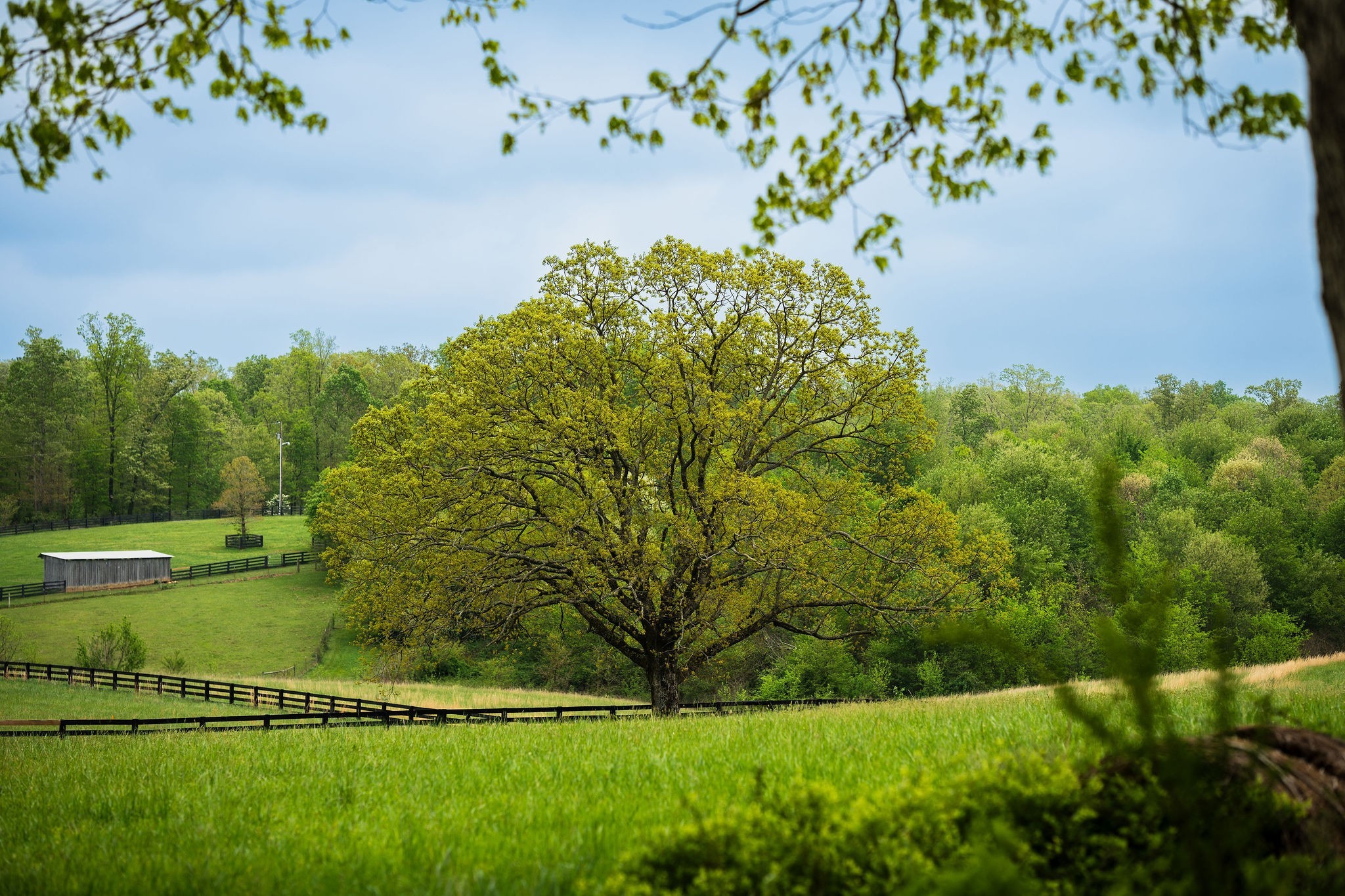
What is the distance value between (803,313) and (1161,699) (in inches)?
814

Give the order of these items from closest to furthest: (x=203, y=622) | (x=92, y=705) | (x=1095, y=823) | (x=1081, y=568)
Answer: (x=1095, y=823)
(x=92, y=705)
(x=1081, y=568)
(x=203, y=622)

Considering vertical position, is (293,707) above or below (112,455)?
below

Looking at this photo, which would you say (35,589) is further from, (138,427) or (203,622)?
(138,427)

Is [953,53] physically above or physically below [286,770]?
above

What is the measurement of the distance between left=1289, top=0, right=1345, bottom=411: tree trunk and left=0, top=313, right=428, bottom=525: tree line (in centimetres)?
8590

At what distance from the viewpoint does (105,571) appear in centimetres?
5925

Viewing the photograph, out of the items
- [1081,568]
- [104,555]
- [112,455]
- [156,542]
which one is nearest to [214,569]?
[104,555]

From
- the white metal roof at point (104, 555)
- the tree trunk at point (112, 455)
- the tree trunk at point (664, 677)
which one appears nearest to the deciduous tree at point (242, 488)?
the tree trunk at point (112, 455)

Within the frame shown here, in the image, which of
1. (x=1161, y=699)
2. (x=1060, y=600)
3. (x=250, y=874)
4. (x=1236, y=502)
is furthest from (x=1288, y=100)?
(x=1236, y=502)

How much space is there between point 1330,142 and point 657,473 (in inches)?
784

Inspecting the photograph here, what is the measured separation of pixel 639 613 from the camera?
21453 millimetres

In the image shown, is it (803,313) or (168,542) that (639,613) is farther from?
(168,542)

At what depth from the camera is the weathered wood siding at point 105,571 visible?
57.8 metres

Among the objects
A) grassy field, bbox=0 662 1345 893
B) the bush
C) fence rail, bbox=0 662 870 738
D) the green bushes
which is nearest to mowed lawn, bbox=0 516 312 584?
the bush
